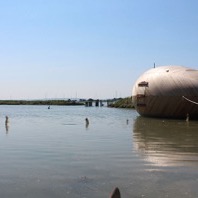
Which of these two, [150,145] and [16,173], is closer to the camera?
[16,173]

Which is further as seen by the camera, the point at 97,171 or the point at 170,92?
the point at 170,92

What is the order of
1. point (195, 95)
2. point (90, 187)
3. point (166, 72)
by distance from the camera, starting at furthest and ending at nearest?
point (166, 72)
point (195, 95)
point (90, 187)

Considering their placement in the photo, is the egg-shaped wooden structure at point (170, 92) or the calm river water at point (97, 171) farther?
the egg-shaped wooden structure at point (170, 92)

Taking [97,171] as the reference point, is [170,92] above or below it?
above

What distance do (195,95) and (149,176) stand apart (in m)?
30.5

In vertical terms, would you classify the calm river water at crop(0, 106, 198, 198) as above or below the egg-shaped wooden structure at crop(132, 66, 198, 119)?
below

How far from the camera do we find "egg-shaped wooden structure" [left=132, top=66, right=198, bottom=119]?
41031mm

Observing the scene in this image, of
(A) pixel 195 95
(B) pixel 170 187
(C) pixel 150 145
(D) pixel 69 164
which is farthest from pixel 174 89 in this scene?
(B) pixel 170 187

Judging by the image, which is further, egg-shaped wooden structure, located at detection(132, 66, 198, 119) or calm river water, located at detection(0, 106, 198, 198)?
egg-shaped wooden structure, located at detection(132, 66, 198, 119)

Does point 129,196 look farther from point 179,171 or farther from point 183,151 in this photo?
point 183,151

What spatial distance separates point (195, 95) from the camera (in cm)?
4066

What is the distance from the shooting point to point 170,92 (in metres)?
41.5

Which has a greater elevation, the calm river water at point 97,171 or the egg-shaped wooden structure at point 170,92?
the egg-shaped wooden structure at point 170,92

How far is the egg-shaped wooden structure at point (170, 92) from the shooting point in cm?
4103
